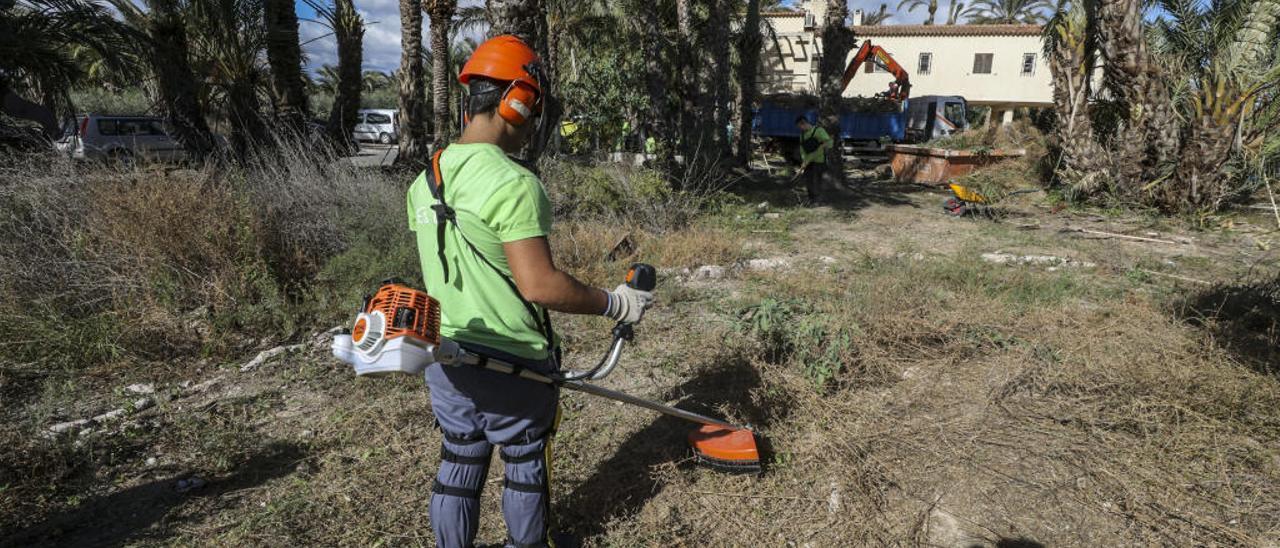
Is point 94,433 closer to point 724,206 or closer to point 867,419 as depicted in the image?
point 867,419

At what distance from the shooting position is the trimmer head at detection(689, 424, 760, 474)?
2.84m

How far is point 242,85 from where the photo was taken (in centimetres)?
830

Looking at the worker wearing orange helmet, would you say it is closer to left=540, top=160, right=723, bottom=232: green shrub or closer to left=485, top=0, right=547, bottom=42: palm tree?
left=485, top=0, right=547, bottom=42: palm tree

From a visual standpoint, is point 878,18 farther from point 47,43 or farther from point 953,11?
point 47,43

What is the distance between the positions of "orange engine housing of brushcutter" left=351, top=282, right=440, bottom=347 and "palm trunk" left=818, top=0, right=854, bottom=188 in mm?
11279

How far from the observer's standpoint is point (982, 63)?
1294 inches

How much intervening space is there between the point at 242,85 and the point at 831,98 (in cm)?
941

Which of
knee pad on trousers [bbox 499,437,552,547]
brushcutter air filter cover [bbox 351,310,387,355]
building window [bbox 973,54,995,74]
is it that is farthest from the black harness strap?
building window [bbox 973,54,995,74]

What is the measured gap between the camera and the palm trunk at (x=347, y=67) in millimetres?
9242

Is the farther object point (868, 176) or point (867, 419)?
point (868, 176)

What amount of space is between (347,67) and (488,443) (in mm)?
9281

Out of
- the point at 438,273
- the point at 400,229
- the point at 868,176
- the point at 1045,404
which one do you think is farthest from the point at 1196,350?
the point at 868,176

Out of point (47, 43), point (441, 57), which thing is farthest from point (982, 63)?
point (47, 43)

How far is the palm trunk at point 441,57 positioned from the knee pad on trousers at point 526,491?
387 inches
